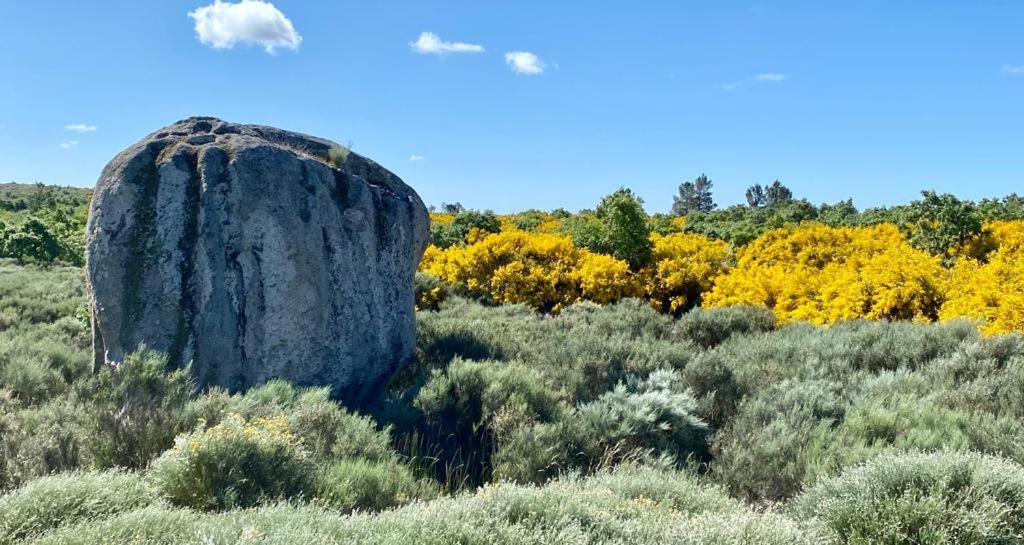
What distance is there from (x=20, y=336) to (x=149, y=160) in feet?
11.2

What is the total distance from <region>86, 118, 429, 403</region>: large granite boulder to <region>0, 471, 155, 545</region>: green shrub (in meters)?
2.69

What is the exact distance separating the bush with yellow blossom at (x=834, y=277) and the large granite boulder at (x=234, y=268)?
22.9 feet

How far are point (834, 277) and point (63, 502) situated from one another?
1134cm

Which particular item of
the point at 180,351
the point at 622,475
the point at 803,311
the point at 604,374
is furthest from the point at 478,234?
the point at 622,475

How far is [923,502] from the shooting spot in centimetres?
326

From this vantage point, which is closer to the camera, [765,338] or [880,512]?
Result: [880,512]

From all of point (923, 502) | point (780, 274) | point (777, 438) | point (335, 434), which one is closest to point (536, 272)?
point (780, 274)

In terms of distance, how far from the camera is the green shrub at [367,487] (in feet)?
12.3

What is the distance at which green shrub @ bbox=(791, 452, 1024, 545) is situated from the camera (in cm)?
312

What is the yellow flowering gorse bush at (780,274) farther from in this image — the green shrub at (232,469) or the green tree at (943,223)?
the green shrub at (232,469)

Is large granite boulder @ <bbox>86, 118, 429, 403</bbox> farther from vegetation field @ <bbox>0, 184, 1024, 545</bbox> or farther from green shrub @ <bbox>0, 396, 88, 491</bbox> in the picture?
green shrub @ <bbox>0, 396, 88, 491</bbox>

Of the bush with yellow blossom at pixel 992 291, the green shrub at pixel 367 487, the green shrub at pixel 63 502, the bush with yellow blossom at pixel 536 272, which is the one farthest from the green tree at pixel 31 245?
the bush with yellow blossom at pixel 992 291

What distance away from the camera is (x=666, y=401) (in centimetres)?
577

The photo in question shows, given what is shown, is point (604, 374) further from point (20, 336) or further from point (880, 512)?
point (20, 336)
